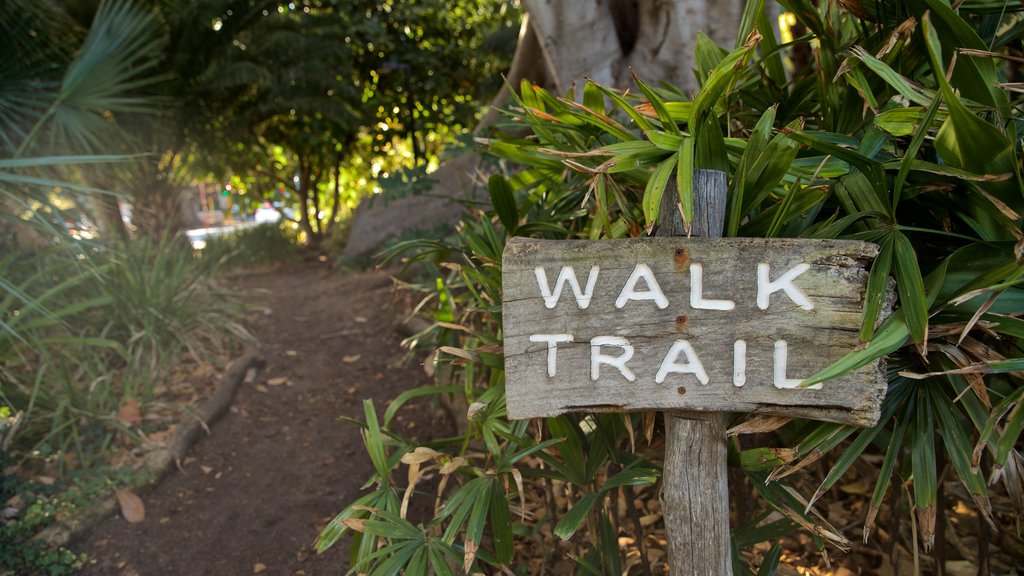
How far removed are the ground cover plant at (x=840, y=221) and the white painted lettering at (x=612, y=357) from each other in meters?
0.22

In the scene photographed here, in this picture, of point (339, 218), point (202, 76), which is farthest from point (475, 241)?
point (339, 218)

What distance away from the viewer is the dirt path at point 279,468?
2.76 m

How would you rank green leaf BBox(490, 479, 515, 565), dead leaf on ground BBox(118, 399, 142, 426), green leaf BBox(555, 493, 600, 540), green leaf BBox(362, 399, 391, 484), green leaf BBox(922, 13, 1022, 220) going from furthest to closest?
dead leaf on ground BBox(118, 399, 142, 426) → green leaf BBox(362, 399, 391, 484) → green leaf BBox(490, 479, 515, 565) → green leaf BBox(555, 493, 600, 540) → green leaf BBox(922, 13, 1022, 220)

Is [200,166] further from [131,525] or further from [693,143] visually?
[693,143]

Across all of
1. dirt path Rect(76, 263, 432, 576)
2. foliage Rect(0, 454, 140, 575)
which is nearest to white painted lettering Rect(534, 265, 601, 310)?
dirt path Rect(76, 263, 432, 576)

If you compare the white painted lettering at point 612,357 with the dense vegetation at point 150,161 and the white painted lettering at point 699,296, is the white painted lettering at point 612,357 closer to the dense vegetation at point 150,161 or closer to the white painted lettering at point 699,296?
the white painted lettering at point 699,296

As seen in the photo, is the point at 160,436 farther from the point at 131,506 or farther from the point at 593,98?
the point at 593,98

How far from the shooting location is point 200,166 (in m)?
7.09

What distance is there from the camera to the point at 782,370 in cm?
124

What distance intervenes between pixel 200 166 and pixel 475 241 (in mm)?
5978

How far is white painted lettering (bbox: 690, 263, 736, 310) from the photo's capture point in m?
1.25

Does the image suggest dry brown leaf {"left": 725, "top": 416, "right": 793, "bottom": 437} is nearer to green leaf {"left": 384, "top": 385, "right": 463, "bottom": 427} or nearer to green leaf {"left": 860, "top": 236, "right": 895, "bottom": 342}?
green leaf {"left": 860, "top": 236, "right": 895, "bottom": 342}

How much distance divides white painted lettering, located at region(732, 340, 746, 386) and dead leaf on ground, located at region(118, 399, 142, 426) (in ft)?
10.3

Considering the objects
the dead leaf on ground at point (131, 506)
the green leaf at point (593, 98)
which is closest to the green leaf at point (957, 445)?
the green leaf at point (593, 98)
